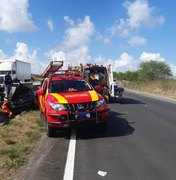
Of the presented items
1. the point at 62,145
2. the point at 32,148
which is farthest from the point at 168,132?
the point at 32,148

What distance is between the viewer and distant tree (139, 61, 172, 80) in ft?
245

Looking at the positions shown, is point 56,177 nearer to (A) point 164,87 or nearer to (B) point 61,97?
(B) point 61,97

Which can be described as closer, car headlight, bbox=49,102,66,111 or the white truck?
car headlight, bbox=49,102,66,111

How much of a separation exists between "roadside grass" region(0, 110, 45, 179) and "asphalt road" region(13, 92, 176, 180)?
0.97ft

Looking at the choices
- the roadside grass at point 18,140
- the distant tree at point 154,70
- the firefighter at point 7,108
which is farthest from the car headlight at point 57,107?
the distant tree at point 154,70

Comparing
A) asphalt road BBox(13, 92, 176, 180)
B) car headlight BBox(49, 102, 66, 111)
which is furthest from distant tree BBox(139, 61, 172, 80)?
car headlight BBox(49, 102, 66, 111)

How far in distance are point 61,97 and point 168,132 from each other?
3.49m

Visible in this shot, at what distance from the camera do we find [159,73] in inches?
2992

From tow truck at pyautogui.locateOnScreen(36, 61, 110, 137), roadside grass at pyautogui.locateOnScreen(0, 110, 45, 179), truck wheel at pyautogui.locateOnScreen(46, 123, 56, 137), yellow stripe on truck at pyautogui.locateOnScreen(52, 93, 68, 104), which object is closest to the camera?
roadside grass at pyautogui.locateOnScreen(0, 110, 45, 179)

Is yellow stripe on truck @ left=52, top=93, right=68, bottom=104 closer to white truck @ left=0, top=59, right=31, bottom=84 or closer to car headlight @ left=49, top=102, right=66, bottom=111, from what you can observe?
car headlight @ left=49, top=102, right=66, bottom=111

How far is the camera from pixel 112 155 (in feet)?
24.1

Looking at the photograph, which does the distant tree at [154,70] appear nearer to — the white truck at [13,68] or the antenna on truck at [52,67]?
the white truck at [13,68]

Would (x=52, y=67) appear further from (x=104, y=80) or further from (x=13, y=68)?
(x=13, y=68)

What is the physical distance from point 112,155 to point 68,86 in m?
4.19
